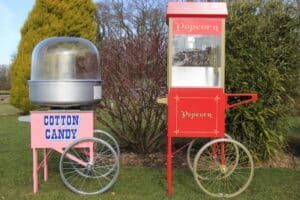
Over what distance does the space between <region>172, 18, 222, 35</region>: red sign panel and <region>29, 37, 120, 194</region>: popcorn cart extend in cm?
125

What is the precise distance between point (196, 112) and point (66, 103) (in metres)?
1.52

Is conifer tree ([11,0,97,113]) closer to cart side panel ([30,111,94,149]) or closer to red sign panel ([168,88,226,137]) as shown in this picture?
cart side panel ([30,111,94,149])

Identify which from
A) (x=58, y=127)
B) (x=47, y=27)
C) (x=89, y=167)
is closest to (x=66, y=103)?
(x=58, y=127)

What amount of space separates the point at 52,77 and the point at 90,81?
17.8 inches

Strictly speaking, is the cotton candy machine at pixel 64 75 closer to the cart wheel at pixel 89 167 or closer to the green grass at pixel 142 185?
the cart wheel at pixel 89 167

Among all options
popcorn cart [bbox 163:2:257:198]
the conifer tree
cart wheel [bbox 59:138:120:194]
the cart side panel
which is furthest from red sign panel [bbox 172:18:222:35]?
the conifer tree

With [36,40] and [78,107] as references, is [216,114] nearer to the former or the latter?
[78,107]

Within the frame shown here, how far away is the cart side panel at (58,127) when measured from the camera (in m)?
5.46

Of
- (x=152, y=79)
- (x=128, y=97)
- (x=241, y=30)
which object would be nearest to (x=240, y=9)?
(x=241, y=30)

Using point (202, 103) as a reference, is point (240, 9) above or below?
above

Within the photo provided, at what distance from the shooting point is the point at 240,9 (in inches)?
278

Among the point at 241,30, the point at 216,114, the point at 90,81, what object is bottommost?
the point at 216,114

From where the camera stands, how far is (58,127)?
5496mm

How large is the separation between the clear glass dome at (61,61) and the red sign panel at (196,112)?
123cm
